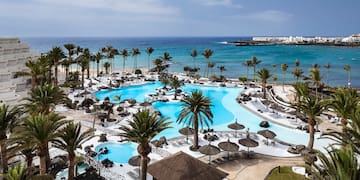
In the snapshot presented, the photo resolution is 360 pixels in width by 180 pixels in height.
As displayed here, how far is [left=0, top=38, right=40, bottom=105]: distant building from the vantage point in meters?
37.7

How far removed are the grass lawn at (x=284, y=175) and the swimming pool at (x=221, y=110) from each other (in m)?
9.31

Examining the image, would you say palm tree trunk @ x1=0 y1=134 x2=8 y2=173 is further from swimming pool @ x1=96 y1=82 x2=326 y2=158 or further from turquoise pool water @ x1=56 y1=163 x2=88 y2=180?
swimming pool @ x1=96 y1=82 x2=326 y2=158

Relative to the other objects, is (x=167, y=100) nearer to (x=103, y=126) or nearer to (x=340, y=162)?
(x=103, y=126)

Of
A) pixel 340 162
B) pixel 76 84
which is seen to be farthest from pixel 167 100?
pixel 340 162

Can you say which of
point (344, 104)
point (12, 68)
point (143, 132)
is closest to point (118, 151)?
point (143, 132)

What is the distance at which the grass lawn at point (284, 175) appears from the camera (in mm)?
22906

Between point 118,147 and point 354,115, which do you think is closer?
point 354,115

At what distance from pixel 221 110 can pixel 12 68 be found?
4242 centimetres

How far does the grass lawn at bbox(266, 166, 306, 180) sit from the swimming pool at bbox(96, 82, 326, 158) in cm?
931

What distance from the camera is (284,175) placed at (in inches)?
920

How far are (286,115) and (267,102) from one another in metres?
7.64

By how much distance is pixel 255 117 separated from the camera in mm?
42625

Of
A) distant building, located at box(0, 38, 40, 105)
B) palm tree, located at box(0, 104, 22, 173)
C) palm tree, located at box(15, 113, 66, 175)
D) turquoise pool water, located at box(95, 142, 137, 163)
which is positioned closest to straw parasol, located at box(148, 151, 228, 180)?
palm tree, located at box(15, 113, 66, 175)

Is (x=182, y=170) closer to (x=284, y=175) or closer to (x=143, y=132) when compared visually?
(x=143, y=132)
